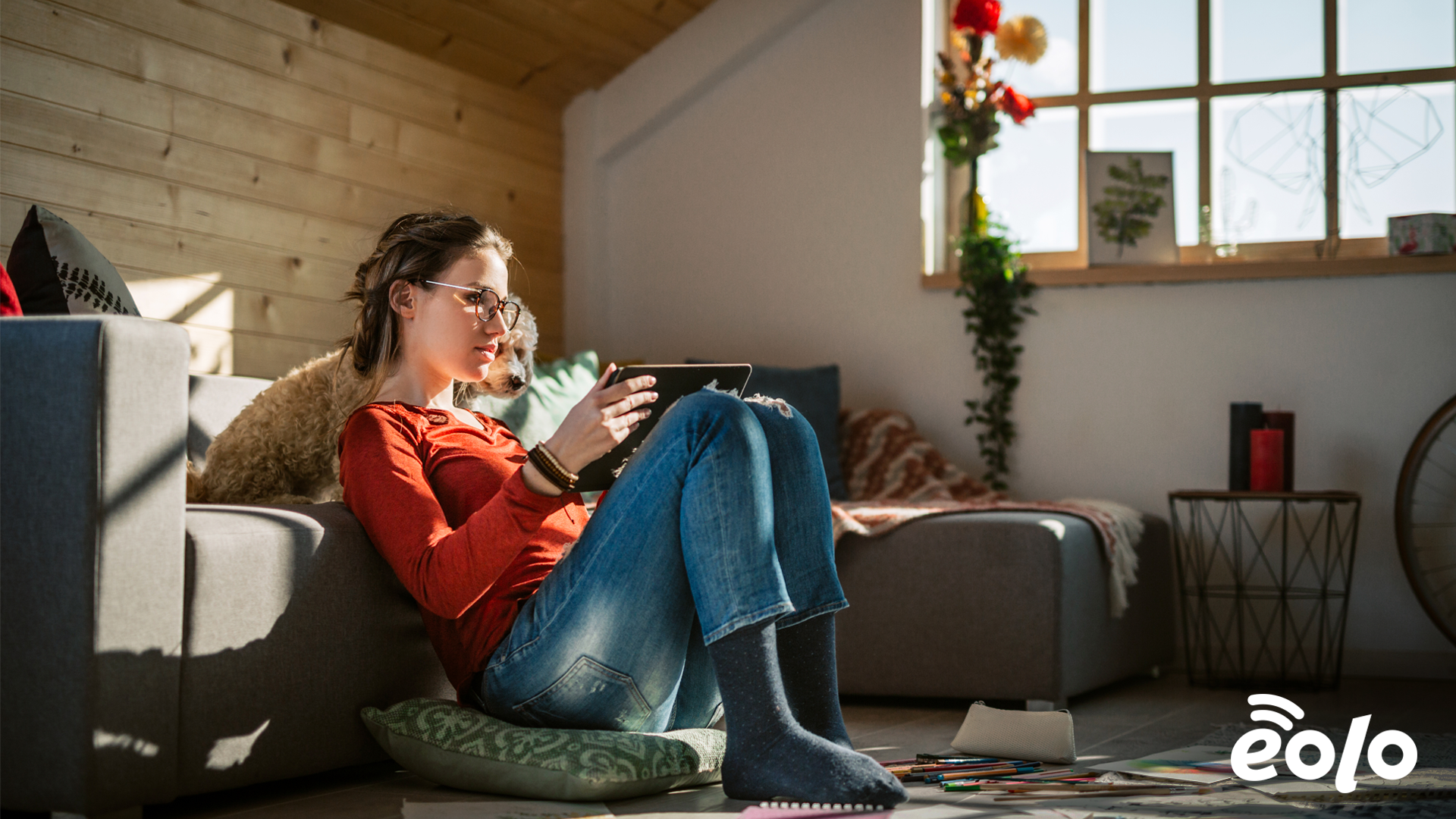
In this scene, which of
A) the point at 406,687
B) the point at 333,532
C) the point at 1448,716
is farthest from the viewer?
the point at 1448,716

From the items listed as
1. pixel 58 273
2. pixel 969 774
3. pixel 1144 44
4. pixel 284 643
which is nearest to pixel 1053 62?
pixel 1144 44

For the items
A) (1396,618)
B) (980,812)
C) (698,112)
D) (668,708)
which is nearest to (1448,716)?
(1396,618)

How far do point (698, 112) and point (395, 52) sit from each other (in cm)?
106

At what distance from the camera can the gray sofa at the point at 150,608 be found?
5.06ft

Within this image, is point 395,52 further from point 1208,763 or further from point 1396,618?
point 1396,618

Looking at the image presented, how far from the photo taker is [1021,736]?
79.8 inches

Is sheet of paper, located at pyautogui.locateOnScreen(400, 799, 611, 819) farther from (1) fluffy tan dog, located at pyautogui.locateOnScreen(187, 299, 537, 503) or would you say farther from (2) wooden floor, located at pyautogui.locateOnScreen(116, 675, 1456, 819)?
(1) fluffy tan dog, located at pyautogui.locateOnScreen(187, 299, 537, 503)

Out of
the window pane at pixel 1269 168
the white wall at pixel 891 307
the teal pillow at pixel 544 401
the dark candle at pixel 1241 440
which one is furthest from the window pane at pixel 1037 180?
the teal pillow at pixel 544 401

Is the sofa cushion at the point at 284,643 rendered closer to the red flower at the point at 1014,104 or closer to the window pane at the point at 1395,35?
the red flower at the point at 1014,104

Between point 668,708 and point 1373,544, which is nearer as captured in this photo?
point 668,708

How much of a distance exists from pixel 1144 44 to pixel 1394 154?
744 mm

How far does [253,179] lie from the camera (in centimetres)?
307

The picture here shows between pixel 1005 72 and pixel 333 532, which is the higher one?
pixel 1005 72

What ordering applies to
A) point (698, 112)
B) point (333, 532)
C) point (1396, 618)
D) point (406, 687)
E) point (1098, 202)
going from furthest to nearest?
point (698, 112) → point (1098, 202) → point (1396, 618) → point (406, 687) → point (333, 532)
